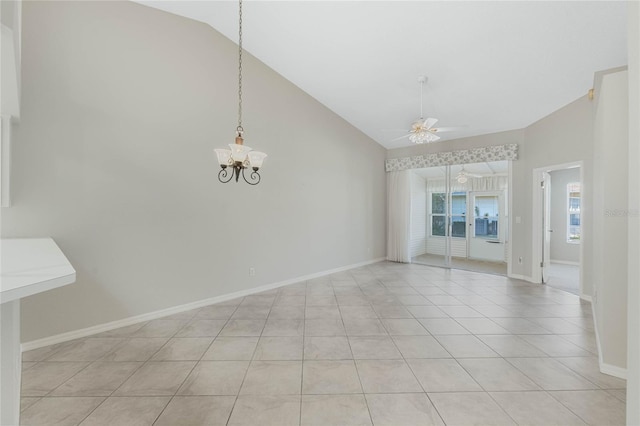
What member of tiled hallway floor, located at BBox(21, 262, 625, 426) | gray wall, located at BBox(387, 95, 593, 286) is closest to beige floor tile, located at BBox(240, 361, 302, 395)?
tiled hallway floor, located at BBox(21, 262, 625, 426)

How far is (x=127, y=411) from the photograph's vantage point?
1.69 metres

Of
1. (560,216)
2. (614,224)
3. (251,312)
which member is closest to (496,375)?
(614,224)

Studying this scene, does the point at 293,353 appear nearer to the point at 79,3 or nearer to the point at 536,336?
the point at 536,336

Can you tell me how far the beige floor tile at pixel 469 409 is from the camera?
1.61 meters

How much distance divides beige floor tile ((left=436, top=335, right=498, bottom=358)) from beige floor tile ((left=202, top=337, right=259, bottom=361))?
188cm

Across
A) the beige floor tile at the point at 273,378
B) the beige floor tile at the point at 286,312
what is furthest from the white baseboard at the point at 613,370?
the beige floor tile at the point at 286,312

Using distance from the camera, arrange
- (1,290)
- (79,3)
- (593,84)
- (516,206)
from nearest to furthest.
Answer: (1,290) → (79,3) → (593,84) → (516,206)

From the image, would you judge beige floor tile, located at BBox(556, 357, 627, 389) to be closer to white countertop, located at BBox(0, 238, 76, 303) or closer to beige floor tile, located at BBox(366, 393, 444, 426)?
beige floor tile, located at BBox(366, 393, 444, 426)

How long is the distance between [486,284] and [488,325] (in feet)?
6.58

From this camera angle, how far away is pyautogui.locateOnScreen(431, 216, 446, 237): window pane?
7602 mm

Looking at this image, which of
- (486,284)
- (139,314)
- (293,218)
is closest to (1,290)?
(139,314)

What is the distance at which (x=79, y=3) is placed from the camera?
2672 millimetres

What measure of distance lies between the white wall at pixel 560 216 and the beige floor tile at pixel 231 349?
8.04m

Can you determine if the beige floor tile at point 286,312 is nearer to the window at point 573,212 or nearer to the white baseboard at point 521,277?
the white baseboard at point 521,277
